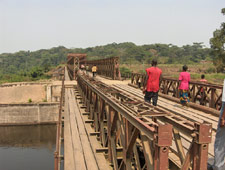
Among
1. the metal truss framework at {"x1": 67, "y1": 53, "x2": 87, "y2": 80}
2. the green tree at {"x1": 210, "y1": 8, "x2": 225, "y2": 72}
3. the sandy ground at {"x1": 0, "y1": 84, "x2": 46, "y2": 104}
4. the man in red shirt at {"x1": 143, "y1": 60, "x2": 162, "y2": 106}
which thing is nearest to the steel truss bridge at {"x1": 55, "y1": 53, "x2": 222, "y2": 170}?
the man in red shirt at {"x1": 143, "y1": 60, "x2": 162, "y2": 106}

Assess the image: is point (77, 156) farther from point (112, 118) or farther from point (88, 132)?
point (88, 132)

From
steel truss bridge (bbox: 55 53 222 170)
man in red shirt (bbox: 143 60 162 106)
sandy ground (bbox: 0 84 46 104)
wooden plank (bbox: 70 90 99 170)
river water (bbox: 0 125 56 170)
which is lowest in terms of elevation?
river water (bbox: 0 125 56 170)

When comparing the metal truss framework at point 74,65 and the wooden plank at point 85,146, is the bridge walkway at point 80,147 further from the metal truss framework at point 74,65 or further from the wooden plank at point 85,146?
the metal truss framework at point 74,65

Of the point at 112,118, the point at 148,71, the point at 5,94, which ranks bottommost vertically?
the point at 5,94

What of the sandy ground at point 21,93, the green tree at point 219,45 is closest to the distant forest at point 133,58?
the sandy ground at point 21,93

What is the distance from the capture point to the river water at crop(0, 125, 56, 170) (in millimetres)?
24922

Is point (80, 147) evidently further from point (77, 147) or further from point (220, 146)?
point (220, 146)

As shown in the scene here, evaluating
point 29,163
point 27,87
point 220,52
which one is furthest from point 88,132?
point 27,87

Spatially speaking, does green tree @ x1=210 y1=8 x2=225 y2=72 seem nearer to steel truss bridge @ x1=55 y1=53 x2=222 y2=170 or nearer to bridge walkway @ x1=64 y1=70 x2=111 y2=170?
steel truss bridge @ x1=55 y1=53 x2=222 y2=170

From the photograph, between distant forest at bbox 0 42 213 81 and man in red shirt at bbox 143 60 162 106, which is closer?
man in red shirt at bbox 143 60 162 106

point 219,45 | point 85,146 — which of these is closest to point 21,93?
point 219,45

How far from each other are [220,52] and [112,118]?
128 ft

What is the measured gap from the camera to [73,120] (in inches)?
368

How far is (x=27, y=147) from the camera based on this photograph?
30.7 m
